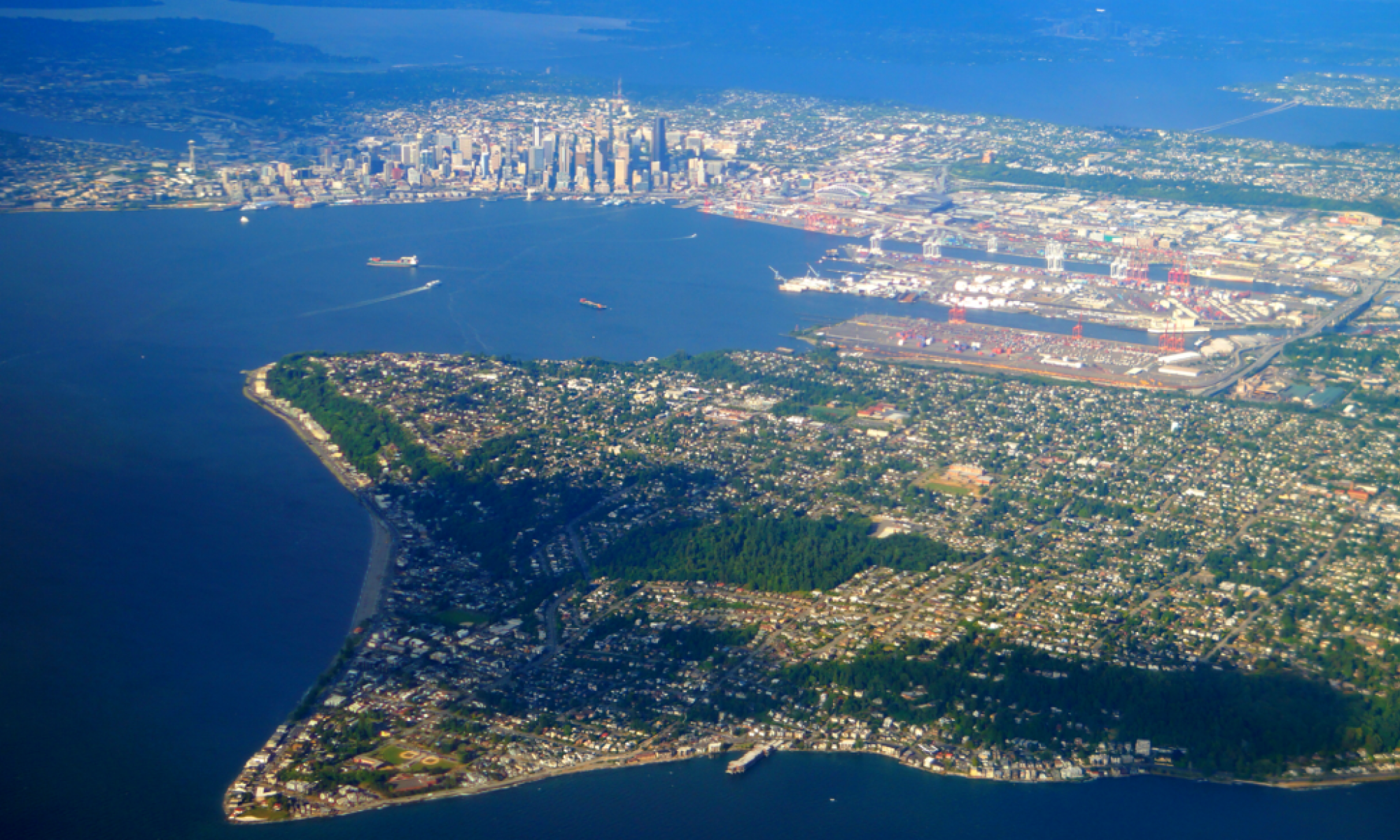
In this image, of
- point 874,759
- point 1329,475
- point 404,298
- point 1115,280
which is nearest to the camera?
point 874,759

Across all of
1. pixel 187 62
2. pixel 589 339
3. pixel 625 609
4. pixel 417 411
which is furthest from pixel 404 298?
pixel 187 62

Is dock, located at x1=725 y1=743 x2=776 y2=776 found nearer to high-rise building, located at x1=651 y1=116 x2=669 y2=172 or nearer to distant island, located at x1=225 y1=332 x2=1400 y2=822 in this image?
distant island, located at x1=225 y1=332 x2=1400 y2=822

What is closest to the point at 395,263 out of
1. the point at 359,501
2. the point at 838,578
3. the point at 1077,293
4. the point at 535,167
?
the point at 535,167

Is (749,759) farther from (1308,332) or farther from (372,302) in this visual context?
(1308,332)

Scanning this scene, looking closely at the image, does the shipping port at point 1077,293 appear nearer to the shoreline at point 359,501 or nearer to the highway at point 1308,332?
the highway at point 1308,332

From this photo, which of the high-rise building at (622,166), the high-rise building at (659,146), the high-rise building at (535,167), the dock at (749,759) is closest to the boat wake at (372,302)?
the high-rise building at (535,167)

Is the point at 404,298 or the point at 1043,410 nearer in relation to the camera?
the point at 1043,410

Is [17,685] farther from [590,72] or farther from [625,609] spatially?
[590,72]

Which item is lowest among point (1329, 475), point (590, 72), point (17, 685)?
point (17, 685)
